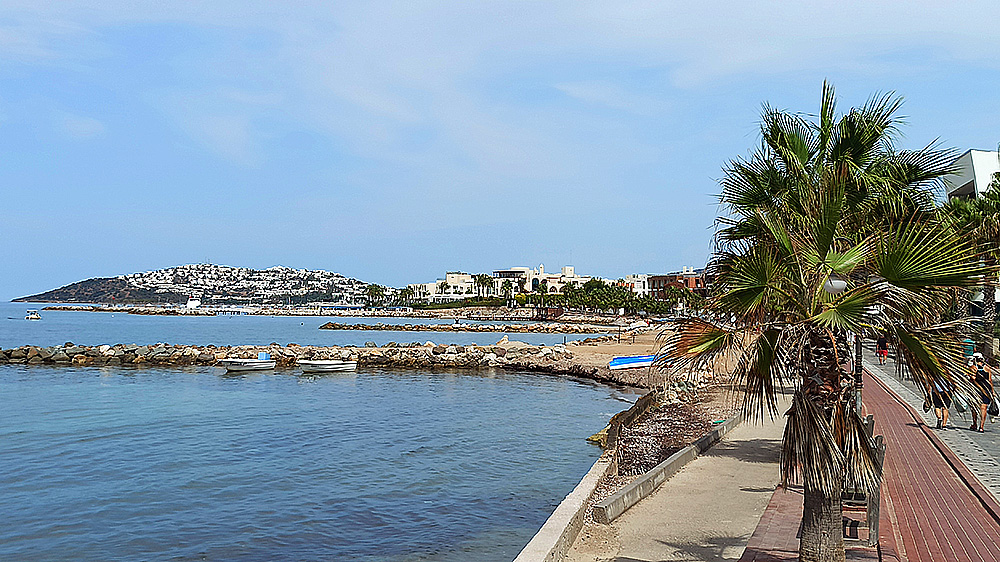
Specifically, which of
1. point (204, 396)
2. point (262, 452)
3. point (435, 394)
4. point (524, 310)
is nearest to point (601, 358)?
point (435, 394)

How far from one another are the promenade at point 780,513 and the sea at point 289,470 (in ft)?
9.70

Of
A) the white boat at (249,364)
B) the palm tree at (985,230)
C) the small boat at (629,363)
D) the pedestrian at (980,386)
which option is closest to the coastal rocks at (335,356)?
the white boat at (249,364)

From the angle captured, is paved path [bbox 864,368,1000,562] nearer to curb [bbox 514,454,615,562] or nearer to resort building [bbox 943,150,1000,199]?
curb [bbox 514,454,615,562]

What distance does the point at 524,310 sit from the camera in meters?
160

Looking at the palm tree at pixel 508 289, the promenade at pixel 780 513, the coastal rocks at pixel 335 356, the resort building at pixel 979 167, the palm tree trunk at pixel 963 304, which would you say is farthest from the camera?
the palm tree at pixel 508 289

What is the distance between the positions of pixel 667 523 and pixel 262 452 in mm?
14188

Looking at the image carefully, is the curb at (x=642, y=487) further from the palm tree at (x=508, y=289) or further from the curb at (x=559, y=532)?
the palm tree at (x=508, y=289)

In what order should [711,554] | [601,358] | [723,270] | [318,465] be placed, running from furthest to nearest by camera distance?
[601,358]
[318,465]
[711,554]
[723,270]

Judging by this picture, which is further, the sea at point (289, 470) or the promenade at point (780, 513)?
the sea at point (289, 470)

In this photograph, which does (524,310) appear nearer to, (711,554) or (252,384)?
(252,384)

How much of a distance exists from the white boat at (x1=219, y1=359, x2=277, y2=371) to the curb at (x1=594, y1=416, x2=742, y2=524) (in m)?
36.7

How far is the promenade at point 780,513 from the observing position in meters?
8.19

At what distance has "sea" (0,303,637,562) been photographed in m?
13.1

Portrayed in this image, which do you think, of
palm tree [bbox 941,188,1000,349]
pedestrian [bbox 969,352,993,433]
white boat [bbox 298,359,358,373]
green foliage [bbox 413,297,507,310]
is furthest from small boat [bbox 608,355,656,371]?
green foliage [bbox 413,297,507,310]
